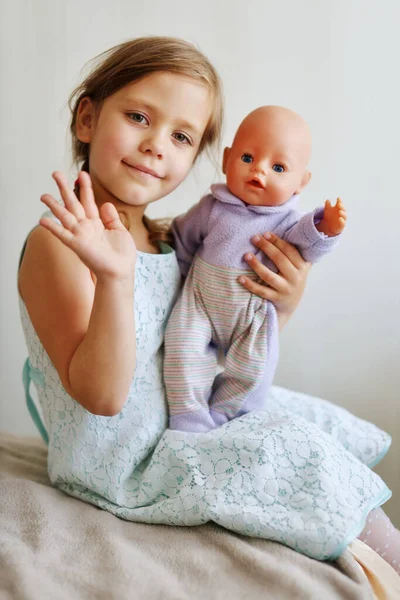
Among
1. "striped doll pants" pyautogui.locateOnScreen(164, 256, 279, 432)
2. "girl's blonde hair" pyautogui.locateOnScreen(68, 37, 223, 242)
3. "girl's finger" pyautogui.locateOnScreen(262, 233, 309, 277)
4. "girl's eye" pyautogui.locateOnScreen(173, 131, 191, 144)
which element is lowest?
"striped doll pants" pyautogui.locateOnScreen(164, 256, 279, 432)

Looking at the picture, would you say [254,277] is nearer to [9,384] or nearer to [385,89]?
[385,89]

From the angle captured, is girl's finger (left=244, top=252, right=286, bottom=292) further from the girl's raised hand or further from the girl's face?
the girl's raised hand

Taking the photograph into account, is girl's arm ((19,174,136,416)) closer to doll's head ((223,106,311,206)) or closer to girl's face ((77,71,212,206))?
girl's face ((77,71,212,206))

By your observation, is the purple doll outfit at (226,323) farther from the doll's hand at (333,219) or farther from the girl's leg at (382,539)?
the girl's leg at (382,539)

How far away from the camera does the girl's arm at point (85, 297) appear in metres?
0.82

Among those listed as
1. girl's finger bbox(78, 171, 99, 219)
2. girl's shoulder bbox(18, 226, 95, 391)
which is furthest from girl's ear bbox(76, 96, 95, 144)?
girl's finger bbox(78, 171, 99, 219)

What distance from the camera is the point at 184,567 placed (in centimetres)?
88

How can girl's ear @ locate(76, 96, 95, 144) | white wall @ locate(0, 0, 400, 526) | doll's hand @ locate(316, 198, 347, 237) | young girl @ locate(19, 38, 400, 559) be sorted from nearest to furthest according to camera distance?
young girl @ locate(19, 38, 400, 559)
doll's hand @ locate(316, 198, 347, 237)
girl's ear @ locate(76, 96, 95, 144)
white wall @ locate(0, 0, 400, 526)

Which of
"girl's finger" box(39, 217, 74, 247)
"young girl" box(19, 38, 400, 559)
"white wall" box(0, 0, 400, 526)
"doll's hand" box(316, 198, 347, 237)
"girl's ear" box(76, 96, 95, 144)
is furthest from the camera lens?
"white wall" box(0, 0, 400, 526)

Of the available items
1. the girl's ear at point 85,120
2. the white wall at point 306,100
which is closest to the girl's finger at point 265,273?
the girl's ear at point 85,120

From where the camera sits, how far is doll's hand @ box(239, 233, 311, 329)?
44.3 inches

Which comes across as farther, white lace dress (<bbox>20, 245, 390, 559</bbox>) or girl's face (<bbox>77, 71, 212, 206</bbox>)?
girl's face (<bbox>77, 71, 212, 206</bbox>)

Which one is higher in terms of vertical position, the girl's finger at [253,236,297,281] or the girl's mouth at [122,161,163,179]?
the girl's mouth at [122,161,163,179]

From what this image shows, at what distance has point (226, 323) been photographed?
112cm
